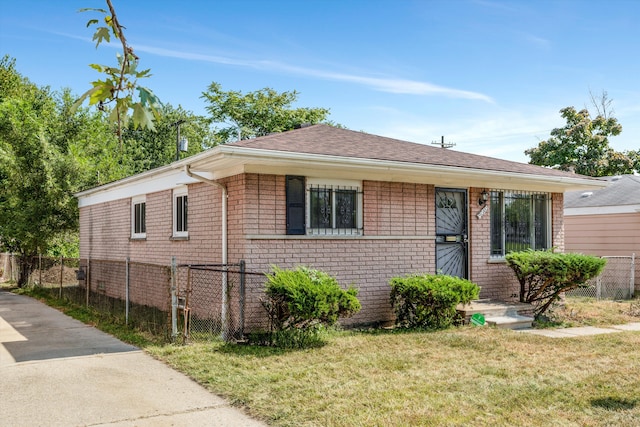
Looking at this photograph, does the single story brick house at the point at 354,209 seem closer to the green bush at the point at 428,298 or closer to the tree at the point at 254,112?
the green bush at the point at 428,298

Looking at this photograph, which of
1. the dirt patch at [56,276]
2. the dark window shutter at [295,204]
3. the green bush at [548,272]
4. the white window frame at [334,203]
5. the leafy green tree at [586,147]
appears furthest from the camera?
the leafy green tree at [586,147]

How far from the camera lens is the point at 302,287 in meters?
7.92

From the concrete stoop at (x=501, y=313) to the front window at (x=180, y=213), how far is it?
214 inches

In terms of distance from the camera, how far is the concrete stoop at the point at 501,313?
9.99 meters

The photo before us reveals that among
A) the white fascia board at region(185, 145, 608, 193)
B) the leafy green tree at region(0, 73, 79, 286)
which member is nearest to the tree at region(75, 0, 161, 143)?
the white fascia board at region(185, 145, 608, 193)

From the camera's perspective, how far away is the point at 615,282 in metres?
15.4

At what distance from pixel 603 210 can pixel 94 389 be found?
15.1 m

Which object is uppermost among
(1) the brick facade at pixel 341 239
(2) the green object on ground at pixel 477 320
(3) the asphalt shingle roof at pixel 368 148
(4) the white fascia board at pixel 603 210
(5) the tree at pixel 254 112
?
(5) the tree at pixel 254 112

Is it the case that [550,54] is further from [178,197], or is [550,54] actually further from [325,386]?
[325,386]

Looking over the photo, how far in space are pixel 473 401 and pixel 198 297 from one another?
577 centimetres

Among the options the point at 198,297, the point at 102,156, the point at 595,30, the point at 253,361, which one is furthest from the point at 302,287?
the point at 102,156

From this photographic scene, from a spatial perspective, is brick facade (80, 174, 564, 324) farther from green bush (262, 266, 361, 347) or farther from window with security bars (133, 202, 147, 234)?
green bush (262, 266, 361, 347)

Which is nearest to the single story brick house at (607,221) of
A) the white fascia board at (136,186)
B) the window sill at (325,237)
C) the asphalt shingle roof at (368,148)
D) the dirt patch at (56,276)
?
the asphalt shingle roof at (368,148)

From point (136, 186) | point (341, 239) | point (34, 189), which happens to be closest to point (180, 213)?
point (136, 186)
